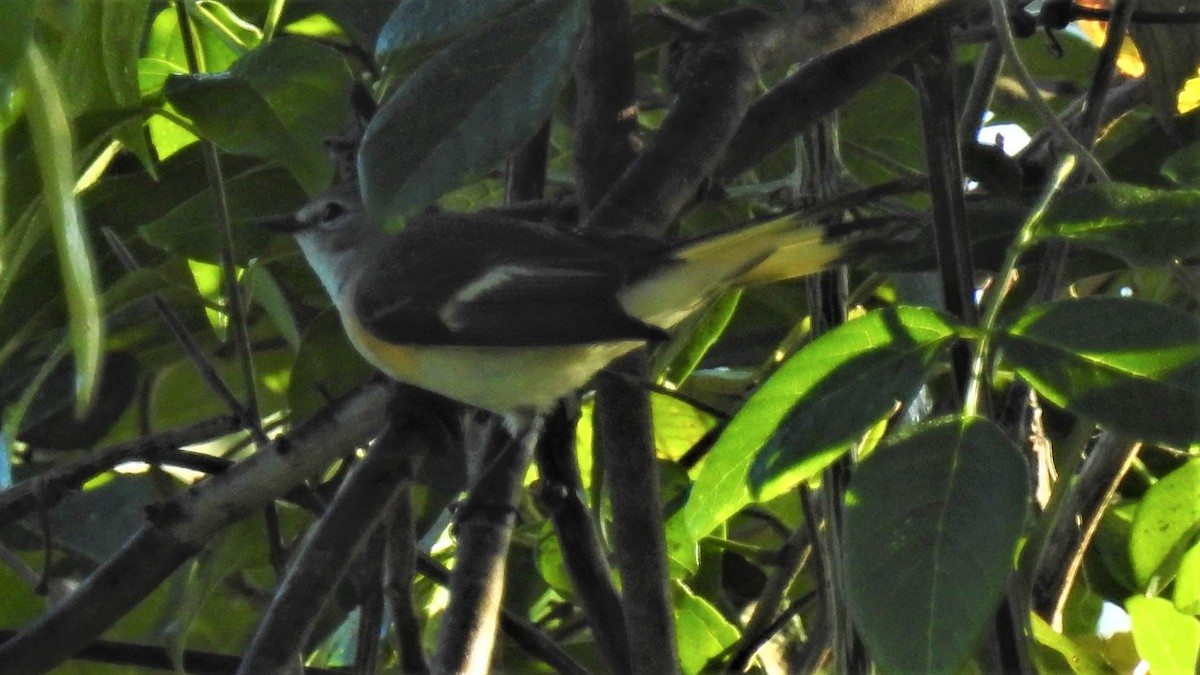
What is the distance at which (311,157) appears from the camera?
4.40 ft

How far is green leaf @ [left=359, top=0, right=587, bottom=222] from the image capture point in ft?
3.04

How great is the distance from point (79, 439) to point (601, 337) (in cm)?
87

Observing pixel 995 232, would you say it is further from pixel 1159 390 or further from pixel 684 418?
pixel 684 418

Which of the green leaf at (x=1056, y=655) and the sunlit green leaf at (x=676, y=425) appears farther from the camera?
the sunlit green leaf at (x=676, y=425)

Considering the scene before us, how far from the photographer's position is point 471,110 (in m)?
0.93

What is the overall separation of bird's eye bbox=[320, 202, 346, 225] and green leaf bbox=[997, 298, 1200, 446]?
4.72 feet

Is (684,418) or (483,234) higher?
(483,234)

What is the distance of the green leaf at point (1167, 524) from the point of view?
1277mm

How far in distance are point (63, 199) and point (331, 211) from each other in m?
1.69

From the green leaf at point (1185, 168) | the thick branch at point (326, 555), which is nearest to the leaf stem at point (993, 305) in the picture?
the green leaf at point (1185, 168)

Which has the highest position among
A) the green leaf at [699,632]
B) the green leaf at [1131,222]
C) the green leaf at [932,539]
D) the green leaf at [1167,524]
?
the green leaf at [1131,222]

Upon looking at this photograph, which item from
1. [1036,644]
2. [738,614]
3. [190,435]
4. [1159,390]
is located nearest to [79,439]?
[190,435]

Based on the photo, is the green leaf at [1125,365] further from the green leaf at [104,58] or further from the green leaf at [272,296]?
the green leaf at [272,296]

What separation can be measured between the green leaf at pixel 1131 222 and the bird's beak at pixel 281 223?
1.00m
